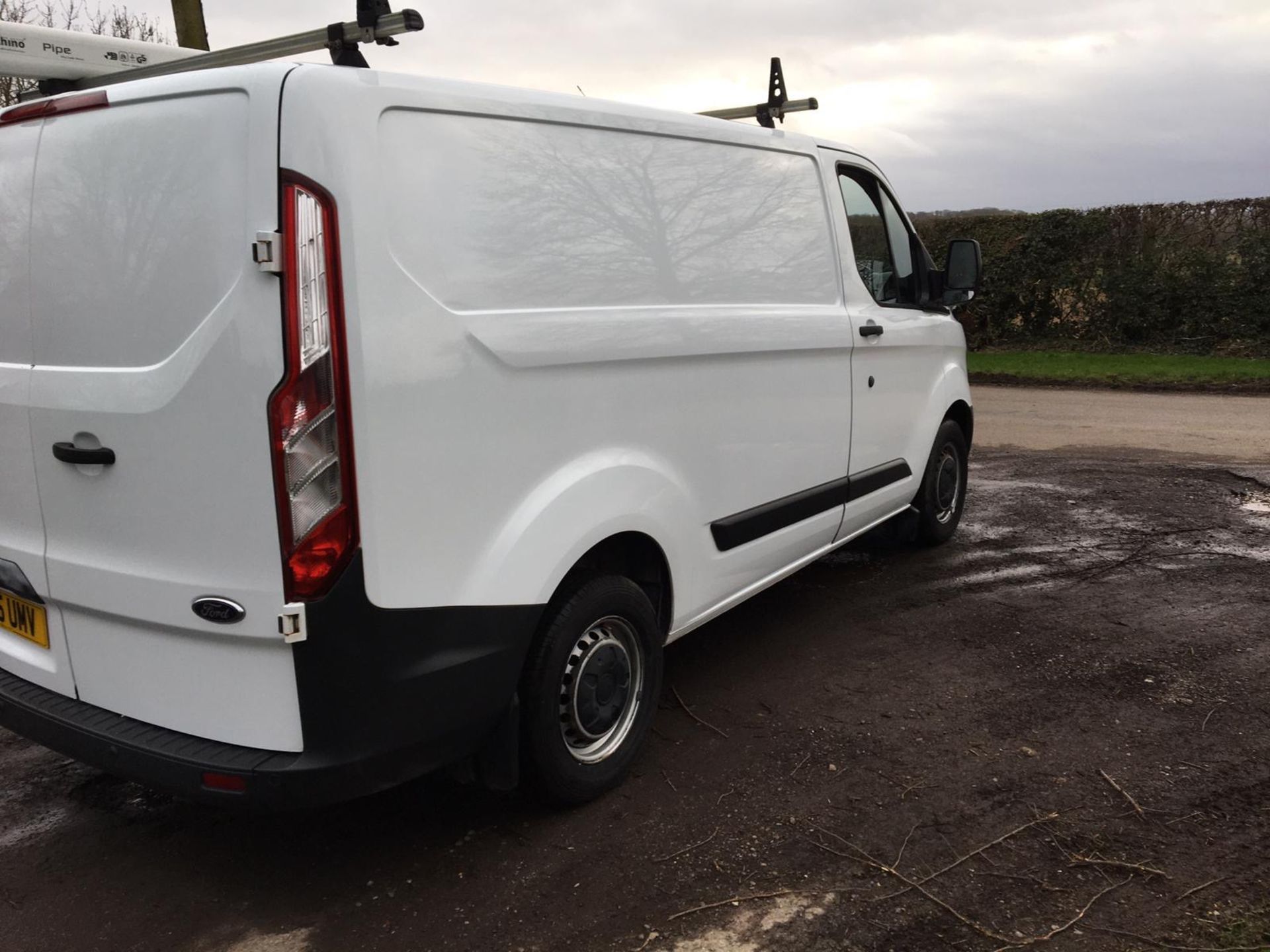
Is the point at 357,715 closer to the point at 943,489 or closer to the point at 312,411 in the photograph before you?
the point at 312,411

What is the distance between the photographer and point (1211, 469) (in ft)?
26.9

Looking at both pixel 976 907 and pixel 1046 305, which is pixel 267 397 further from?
pixel 1046 305

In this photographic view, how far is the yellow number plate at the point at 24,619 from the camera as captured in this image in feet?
9.55

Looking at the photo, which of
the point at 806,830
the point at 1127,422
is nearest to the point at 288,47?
the point at 806,830

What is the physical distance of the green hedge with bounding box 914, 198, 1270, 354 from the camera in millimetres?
14953

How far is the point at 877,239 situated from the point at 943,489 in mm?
1731

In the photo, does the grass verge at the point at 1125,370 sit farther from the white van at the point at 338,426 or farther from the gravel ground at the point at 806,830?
the white van at the point at 338,426

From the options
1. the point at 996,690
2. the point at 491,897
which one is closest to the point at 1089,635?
the point at 996,690

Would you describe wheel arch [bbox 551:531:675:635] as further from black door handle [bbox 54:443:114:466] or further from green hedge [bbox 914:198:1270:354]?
green hedge [bbox 914:198:1270:354]

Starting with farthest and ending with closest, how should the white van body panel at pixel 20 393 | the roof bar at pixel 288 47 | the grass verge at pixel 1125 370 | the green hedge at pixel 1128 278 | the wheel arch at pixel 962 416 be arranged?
the green hedge at pixel 1128 278
the grass verge at pixel 1125 370
the wheel arch at pixel 962 416
the white van body panel at pixel 20 393
the roof bar at pixel 288 47

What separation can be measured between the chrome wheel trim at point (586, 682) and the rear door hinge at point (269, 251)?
134 cm

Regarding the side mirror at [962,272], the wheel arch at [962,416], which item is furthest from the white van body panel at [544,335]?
the wheel arch at [962,416]

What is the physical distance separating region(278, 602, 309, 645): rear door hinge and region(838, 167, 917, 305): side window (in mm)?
3128

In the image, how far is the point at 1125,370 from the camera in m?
14.0
